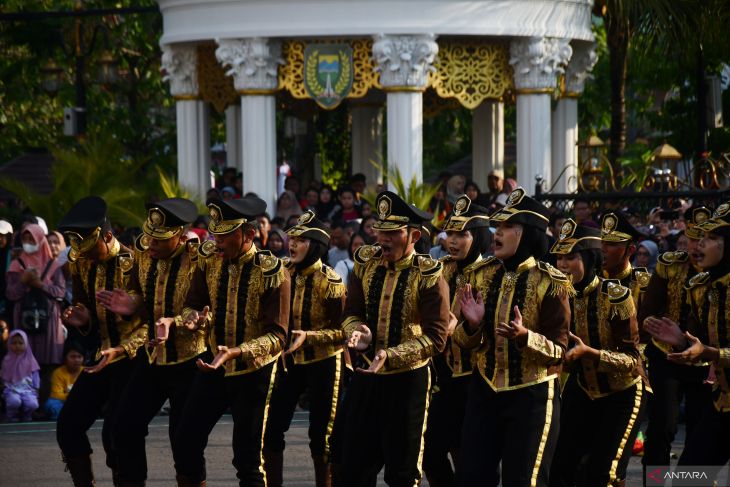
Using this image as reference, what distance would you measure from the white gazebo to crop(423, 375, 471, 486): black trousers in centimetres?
1007

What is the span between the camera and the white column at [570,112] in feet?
71.2

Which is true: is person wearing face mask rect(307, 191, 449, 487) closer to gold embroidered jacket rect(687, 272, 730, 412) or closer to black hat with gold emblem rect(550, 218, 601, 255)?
black hat with gold emblem rect(550, 218, 601, 255)

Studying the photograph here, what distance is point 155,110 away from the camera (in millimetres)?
35969

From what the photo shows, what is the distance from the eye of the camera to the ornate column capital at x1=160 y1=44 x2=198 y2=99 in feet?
69.7

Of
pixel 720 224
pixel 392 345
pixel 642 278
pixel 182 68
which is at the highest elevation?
pixel 182 68

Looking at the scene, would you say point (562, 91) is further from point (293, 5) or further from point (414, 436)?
point (414, 436)

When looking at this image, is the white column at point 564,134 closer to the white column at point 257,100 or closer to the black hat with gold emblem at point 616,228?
the white column at point 257,100

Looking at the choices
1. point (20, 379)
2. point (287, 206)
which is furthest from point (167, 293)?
point (287, 206)

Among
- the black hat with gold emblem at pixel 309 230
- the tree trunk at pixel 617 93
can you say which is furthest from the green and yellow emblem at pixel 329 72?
the black hat with gold emblem at pixel 309 230

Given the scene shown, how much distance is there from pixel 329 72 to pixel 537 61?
8.76 feet

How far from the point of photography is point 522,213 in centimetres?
816

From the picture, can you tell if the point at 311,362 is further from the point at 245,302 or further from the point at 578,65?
the point at 578,65

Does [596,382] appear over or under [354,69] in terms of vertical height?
under

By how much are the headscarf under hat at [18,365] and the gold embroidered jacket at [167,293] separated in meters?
4.79
